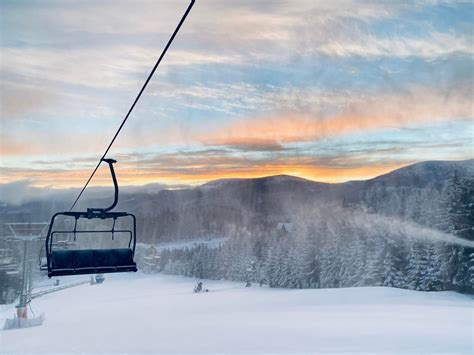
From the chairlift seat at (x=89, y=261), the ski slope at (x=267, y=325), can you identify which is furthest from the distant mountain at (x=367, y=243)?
the chairlift seat at (x=89, y=261)

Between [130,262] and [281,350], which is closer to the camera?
[130,262]

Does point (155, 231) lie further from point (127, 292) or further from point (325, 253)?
point (325, 253)

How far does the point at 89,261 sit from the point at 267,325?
17.9 m

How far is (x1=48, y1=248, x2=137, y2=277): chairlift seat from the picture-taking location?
730 cm

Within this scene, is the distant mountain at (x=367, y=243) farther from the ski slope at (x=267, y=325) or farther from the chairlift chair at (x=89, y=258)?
the chairlift chair at (x=89, y=258)

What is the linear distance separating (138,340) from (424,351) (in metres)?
13.6

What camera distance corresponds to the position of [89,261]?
758 cm

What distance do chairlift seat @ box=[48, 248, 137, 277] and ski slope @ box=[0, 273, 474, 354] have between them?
11.8m

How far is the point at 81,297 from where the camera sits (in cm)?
4553

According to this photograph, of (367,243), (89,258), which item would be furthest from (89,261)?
(367,243)

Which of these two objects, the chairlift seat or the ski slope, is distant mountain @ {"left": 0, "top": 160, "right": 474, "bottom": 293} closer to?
the ski slope

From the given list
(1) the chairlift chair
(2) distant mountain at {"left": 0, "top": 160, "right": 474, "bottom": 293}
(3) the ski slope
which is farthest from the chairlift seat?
(2) distant mountain at {"left": 0, "top": 160, "right": 474, "bottom": 293}

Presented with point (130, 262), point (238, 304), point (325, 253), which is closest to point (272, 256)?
point (325, 253)

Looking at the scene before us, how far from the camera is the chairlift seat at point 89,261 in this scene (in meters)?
7.30
